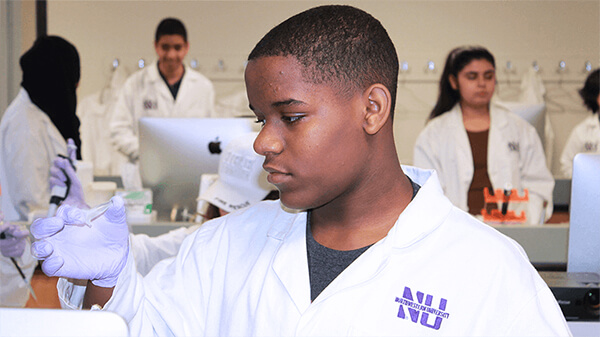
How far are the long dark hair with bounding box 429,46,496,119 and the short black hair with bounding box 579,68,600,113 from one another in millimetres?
1795

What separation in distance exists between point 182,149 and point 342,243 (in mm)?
1585

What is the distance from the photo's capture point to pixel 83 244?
3.13 ft

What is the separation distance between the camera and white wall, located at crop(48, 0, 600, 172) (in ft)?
18.0

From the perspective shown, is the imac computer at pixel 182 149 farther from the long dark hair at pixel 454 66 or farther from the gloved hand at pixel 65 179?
the long dark hair at pixel 454 66

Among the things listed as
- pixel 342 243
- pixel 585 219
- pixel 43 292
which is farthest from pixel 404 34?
pixel 342 243

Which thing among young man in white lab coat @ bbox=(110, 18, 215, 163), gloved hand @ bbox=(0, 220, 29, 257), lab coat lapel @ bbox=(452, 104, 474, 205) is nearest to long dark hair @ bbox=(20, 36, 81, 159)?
young man in white lab coat @ bbox=(110, 18, 215, 163)

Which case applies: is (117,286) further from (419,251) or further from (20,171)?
(20,171)

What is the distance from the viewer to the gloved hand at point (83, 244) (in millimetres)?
900

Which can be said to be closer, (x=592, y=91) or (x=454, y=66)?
(x=454, y=66)

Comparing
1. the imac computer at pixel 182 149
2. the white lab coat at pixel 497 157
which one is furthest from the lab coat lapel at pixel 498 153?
the imac computer at pixel 182 149

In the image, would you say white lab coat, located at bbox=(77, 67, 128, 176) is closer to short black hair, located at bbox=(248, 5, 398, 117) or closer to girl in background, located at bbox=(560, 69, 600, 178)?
girl in background, located at bbox=(560, 69, 600, 178)

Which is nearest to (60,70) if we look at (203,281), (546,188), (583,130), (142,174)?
(142,174)

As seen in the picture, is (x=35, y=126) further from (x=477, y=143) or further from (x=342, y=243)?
(x=342, y=243)

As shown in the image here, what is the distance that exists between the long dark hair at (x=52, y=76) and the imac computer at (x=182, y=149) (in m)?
0.88
